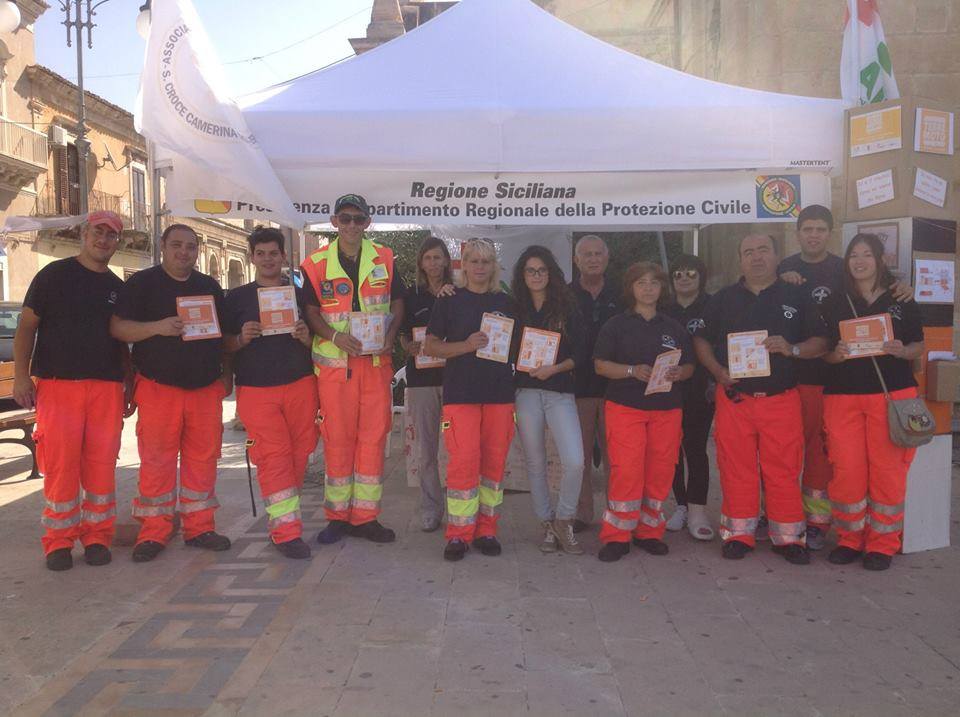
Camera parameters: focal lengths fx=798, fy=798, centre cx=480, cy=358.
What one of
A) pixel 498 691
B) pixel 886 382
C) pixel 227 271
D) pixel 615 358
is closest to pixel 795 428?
pixel 886 382

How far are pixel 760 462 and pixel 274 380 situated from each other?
9.88 feet

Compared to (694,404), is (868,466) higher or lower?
lower

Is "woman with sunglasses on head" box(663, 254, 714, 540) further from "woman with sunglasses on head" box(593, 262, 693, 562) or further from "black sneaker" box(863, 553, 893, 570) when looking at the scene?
"black sneaker" box(863, 553, 893, 570)

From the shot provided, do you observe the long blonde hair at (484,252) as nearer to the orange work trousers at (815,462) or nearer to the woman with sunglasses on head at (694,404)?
the woman with sunglasses on head at (694,404)

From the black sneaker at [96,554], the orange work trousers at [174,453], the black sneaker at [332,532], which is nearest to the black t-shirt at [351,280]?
the orange work trousers at [174,453]

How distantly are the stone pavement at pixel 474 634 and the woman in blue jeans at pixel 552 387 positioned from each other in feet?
1.56

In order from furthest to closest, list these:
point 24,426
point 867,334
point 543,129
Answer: point 24,426 → point 543,129 → point 867,334

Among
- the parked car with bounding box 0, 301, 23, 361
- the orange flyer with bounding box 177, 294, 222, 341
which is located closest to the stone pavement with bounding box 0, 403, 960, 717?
the orange flyer with bounding box 177, 294, 222, 341

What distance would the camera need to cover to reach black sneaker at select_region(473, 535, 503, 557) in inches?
194

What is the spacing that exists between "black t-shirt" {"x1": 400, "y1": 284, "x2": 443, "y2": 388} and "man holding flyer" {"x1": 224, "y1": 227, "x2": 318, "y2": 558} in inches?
28.5

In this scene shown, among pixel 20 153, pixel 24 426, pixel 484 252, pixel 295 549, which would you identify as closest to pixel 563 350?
pixel 484 252

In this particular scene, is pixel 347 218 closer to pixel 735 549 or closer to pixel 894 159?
pixel 735 549

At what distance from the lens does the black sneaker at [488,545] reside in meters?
4.93

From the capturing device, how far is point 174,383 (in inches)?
189
